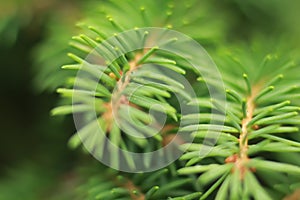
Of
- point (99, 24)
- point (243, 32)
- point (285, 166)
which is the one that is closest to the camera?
point (285, 166)

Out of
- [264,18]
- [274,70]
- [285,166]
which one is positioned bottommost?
[285,166]

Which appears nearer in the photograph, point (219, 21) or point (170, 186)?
point (170, 186)

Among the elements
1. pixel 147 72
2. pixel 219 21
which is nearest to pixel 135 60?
pixel 147 72

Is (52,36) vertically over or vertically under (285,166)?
over

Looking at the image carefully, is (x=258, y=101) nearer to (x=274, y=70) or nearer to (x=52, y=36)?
(x=274, y=70)

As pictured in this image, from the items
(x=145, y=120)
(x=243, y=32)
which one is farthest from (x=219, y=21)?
(x=145, y=120)

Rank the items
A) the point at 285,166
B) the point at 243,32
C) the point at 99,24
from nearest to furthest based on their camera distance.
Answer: the point at 285,166, the point at 99,24, the point at 243,32

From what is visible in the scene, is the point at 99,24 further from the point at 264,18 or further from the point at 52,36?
the point at 264,18
